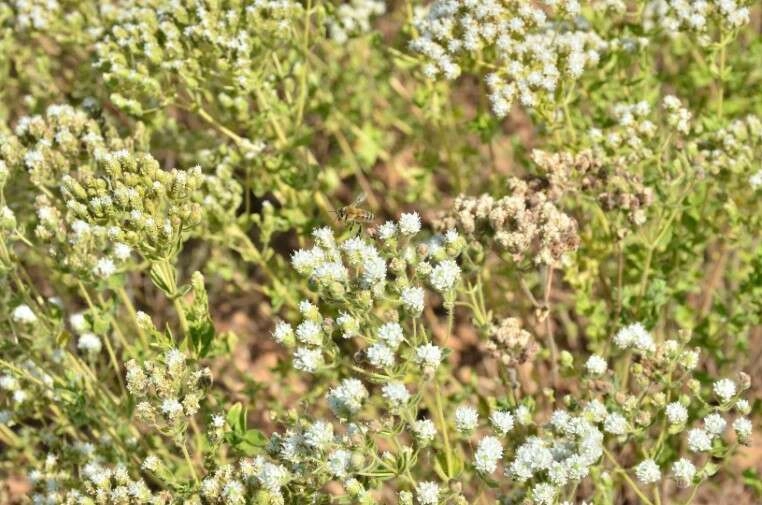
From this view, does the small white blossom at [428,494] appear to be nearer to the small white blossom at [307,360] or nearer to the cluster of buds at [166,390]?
the small white blossom at [307,360]

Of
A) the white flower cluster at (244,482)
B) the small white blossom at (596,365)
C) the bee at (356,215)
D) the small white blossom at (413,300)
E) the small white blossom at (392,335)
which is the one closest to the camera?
the white flower cluster at (244,482)

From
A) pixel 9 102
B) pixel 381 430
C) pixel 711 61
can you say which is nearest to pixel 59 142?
pixel 381 430

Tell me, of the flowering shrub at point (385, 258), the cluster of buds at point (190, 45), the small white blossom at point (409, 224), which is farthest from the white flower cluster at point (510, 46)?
the small white blossom at point (409, 224)

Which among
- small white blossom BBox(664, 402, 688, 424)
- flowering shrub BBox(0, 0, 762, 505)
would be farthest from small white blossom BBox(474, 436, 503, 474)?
small white blossom BBox(664, 402, 688, 424)

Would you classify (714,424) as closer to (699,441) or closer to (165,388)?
(699,441)

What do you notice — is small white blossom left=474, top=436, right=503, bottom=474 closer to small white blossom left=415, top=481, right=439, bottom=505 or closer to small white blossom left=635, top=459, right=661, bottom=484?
small white blossom left=415, top=481, right=439, bottom=505

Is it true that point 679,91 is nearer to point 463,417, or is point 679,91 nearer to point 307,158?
point 307,158
